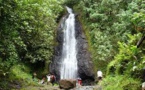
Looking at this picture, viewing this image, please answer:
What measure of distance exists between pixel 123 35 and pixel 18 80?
33.9ft

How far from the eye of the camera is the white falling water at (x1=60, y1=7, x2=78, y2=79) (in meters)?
23.3

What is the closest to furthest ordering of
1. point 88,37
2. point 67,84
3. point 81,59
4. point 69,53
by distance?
1. point 67,84
2. point 81,59
3. point 69,53
4. point 88,37

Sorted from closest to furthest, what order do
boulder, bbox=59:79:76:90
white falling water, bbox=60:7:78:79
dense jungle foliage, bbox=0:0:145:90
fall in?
dense jungle foliage, bbox=0:0:145:90 → boulder, bbox=59:79:76:90 → white falling water, bbox=60:7:78:79

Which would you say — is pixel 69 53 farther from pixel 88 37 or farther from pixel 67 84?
pixel 67 84

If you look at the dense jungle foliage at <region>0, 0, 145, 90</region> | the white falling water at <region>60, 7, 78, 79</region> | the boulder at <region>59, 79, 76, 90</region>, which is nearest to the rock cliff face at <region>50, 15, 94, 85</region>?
the white falling water at <region>60, 7, 78, 79</region>

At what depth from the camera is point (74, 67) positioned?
23.6 meters

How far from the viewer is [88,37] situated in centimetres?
2555

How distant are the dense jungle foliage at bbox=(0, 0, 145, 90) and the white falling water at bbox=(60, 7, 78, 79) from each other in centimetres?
152

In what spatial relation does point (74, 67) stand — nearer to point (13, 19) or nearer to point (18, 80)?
point (18, 80)

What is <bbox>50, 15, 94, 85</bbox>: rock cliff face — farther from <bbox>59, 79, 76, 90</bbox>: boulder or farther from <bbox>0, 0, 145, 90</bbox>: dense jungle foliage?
<bbox>59, 79, 76, 90</bbox>: boulder

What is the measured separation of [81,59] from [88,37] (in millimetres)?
2881

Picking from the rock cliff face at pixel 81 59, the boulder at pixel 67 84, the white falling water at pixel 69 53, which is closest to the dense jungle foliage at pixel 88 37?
the rock cliff face at pixel 81 59

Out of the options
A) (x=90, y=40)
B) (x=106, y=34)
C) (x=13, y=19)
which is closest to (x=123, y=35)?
(x=106, y=34)

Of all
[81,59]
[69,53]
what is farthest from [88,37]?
[81,59]
